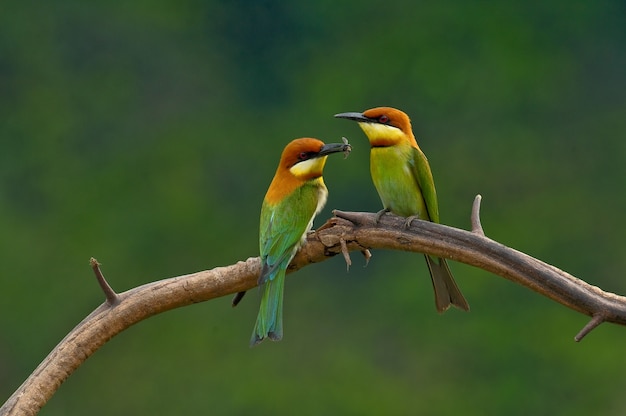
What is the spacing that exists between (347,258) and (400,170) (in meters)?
0.36

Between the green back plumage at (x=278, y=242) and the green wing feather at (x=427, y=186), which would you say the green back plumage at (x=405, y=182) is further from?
the green back plumage at (x=278, y=242)

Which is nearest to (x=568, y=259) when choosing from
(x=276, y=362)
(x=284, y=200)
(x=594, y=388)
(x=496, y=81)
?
(x=594, y=388)

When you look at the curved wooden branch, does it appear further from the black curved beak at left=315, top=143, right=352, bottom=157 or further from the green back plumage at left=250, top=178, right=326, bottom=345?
the black curved beak at left=315, top=143, right=352, bottom=157

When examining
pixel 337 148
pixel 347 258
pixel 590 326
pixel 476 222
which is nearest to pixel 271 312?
pixel 347 258

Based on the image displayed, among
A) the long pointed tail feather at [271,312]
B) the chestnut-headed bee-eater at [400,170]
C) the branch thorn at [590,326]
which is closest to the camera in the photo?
the branch thorn at [590,326]

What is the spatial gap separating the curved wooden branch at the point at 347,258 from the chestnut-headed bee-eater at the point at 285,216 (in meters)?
0.03

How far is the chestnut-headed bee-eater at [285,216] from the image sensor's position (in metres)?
2.30

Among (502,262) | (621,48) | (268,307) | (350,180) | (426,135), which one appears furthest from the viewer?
(621,48)

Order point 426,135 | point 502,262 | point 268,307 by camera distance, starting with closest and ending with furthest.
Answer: point 502,262
point 268,307
point 426,135

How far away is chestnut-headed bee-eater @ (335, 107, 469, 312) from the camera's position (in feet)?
7.84

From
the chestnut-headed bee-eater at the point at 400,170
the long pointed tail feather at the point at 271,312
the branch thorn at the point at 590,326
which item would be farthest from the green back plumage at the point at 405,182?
the branch thorn at the point at 590,326

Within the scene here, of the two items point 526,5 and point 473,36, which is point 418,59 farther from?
point 526,5

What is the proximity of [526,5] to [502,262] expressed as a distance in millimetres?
5682

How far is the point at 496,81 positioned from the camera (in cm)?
699
